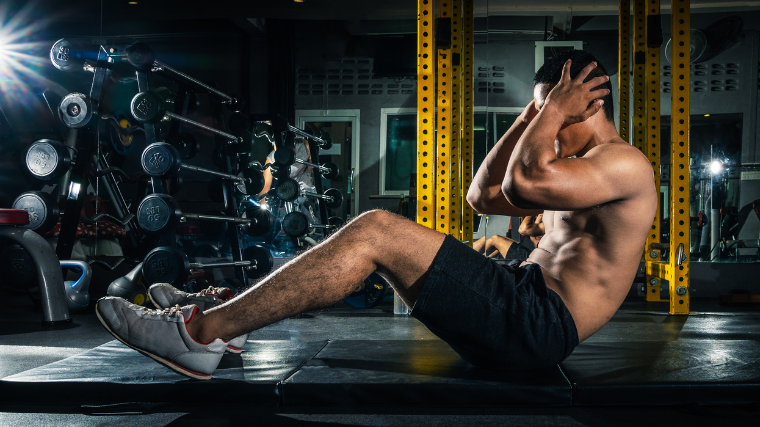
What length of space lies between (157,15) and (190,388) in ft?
15.9

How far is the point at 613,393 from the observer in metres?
1.30

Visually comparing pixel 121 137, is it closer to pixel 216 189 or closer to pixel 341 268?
pixel 216 189

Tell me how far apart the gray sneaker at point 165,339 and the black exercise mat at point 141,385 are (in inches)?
2.2

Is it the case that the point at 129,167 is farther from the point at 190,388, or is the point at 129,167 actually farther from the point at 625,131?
the point at 625,131

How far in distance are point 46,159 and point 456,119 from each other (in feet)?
9.39

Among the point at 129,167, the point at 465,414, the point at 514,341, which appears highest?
the point at 129,167

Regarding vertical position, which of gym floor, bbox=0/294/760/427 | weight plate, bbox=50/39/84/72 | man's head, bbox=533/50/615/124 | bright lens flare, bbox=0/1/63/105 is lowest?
gym floor, bbox=0/294/760/427

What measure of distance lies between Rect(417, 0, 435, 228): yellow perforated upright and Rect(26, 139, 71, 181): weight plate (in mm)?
2316

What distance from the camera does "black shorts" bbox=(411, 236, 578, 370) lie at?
1281mm

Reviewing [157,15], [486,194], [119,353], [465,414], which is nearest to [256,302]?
[465,414]

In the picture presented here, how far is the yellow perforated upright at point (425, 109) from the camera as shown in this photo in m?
3.01

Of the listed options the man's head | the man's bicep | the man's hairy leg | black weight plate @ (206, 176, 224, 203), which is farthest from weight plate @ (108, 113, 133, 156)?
the man's bicep

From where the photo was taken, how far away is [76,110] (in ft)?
11.0

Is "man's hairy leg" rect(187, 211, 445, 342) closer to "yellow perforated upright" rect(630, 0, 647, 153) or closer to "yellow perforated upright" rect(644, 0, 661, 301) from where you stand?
"yellow perforated upright" rect(644, 0, 661, 301)
